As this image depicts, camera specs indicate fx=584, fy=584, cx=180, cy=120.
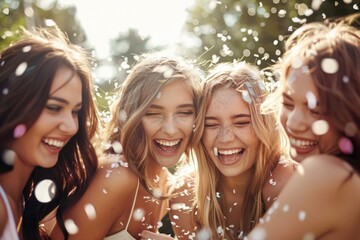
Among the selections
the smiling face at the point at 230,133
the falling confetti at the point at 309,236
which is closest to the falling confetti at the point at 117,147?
the smiling face at the point at 230,133

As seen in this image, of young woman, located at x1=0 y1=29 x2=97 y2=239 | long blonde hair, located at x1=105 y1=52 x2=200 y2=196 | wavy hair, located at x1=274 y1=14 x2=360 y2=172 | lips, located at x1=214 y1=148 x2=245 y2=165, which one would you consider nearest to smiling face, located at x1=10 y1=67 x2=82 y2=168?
young woman, located at x1=0 y1=29 x2=97 y2=239

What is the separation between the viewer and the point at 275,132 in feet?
17.2

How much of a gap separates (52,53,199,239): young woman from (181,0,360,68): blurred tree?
22.0 ft

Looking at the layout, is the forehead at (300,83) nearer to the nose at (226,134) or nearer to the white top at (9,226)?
the nose at (226,134)

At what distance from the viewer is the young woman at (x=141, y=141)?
16.2 feet

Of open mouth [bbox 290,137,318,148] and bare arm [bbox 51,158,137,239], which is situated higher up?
open mouth [bbox 290,137,318,148]

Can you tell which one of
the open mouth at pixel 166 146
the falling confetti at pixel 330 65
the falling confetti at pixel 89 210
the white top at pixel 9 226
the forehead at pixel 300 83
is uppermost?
the falling confetti at pixel 330 65

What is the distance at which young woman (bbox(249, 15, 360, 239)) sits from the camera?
3.26 metres

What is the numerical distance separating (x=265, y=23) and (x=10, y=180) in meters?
11.8

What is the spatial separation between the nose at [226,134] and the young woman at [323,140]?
1.18 metres

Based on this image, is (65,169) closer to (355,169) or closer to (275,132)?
(275,132)

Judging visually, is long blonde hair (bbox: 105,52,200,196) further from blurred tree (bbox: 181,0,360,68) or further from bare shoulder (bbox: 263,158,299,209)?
blurred tree (bbox: 181,0,360,68)

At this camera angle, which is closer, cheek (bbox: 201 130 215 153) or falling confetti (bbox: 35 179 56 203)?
falling confetti (bbox: 35 179 56 203)

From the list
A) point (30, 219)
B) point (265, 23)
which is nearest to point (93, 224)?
point (30, 219)
